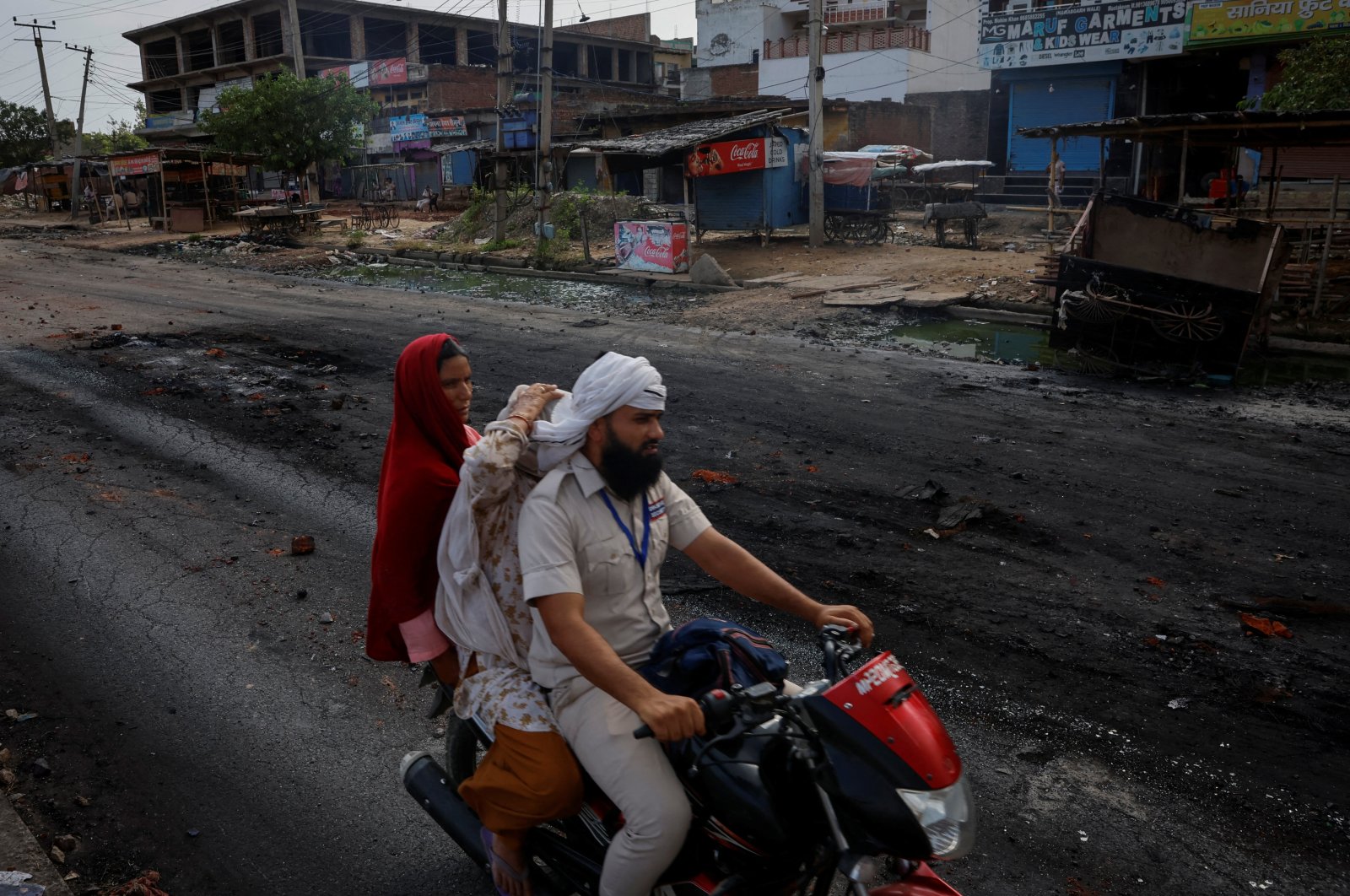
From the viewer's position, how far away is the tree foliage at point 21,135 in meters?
57.6

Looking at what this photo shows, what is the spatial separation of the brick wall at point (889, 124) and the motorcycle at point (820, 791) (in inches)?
1480

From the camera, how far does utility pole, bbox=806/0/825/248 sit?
21.7m

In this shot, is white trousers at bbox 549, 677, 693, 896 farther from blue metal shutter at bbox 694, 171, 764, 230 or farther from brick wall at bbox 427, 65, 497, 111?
brick wall at bbox 427, 65, 497, 111

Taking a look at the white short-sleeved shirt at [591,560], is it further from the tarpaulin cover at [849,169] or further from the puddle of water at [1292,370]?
the tarpaulin cover at [849,169]

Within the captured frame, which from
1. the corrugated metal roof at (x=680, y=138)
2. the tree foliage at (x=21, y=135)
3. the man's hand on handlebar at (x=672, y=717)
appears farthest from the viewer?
the tree foliage at (x=21, y=135)

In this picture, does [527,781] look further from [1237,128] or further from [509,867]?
[1237,128]

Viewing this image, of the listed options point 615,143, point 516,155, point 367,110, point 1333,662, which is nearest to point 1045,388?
point 1333,662

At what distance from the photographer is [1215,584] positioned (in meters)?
5.35

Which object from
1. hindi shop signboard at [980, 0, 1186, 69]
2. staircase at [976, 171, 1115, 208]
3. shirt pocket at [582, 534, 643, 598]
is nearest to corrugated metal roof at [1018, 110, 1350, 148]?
shirt pocket at [582, 534, 643, 598]

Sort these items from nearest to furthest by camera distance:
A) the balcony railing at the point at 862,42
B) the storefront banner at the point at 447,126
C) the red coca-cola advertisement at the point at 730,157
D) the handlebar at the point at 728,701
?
1. the handlebar at the point at 728,701
2. the red coca-cola advertisement at the point at 730,157
3. the balcony railing at the point at 862,42
4. the storefront banner at the point at 447,126

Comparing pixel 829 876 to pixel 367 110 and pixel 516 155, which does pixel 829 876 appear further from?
pixel 367 110

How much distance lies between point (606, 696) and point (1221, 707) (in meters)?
2.97

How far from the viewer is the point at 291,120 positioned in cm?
3681

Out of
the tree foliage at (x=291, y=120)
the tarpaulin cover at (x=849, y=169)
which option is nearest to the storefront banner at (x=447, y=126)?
the tree foliage at (x=291, y=120)
